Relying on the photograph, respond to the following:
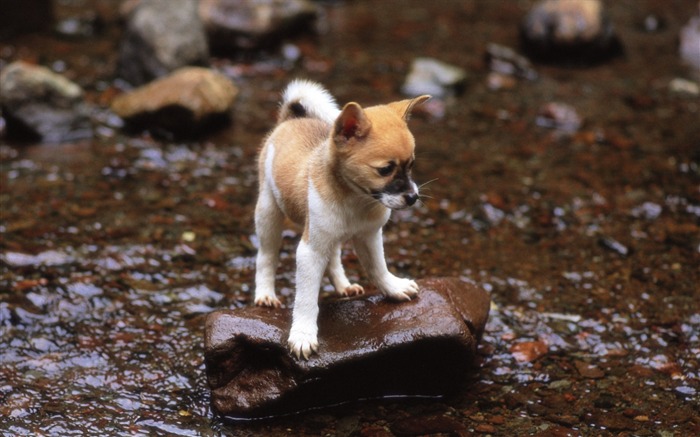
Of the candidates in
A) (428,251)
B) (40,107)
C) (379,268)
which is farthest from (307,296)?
(40,107)

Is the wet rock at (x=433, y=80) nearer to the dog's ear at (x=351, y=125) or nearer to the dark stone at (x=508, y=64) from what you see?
the dark stone at (x=508, y=64)

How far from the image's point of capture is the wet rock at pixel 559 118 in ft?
35.8

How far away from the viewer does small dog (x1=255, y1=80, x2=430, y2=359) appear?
4.78m

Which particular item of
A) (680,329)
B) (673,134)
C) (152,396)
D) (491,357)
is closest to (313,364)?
(152,396)

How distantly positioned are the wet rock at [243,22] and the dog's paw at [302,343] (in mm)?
8484

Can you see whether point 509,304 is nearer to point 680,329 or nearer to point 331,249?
point 680,329

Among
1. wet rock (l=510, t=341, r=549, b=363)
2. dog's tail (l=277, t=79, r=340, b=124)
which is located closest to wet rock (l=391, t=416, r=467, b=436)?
wet rock (l=510, t=341, r=549, b=363)

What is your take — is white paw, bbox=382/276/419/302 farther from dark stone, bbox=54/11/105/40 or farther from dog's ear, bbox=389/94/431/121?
dark stone, bbox=54/11/105/40

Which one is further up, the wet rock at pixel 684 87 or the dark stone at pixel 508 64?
the wet rock at pixel 684 87

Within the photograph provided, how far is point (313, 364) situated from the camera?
17.7ft

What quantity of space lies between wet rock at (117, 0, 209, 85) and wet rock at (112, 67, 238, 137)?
3.11ft

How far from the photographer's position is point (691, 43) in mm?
13555

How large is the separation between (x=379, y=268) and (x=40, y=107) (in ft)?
20.2

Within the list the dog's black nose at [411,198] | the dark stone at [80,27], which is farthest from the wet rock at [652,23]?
the dog's black nose at [411,198]
